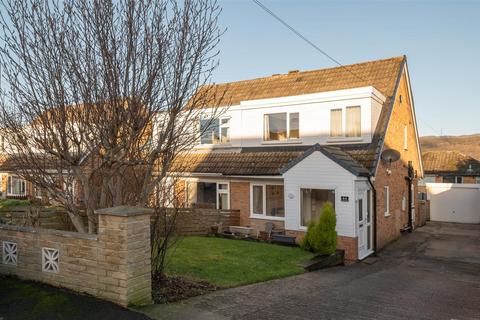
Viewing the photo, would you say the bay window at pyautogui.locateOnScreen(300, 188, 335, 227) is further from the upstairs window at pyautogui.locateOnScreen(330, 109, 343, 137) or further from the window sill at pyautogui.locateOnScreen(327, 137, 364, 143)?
the upstairs window at pyautogui.locateOnScreen(330, 109, 343, 137)

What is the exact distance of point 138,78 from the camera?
7051 millimetres

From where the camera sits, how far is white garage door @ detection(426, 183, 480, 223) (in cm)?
2905

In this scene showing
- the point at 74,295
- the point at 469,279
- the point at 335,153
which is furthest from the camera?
the point at 335,153

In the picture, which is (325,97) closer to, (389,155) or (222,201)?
(389,155)

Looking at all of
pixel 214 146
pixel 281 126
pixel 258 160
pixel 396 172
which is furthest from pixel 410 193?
pixel 214 146

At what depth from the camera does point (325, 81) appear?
1970cm

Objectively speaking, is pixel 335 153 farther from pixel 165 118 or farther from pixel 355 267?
pixel 165 118

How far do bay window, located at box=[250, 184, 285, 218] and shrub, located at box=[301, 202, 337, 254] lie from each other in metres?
3.27

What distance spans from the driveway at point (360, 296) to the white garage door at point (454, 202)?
1689 centimetres

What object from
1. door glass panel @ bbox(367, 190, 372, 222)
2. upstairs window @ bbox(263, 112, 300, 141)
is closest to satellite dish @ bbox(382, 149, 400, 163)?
door glass panel @ bbox(367, 190, 372, 222)

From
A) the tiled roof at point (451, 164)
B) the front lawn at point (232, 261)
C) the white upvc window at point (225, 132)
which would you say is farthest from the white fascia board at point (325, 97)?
the tiled roof at point (451, 164)

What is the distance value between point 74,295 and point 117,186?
2.21 metres

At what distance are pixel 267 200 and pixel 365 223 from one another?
422cm

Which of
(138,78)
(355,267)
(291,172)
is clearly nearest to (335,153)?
(291,172)
